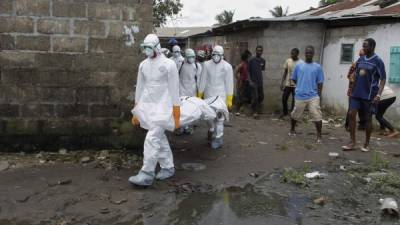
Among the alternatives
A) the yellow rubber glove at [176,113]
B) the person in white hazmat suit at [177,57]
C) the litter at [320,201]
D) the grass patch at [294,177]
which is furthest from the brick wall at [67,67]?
the litter at [320,201]

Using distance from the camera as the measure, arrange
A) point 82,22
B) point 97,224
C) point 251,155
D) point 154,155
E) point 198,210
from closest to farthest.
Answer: point 97,224, point 198,210, point 154,155, point 82,22, point 251,155

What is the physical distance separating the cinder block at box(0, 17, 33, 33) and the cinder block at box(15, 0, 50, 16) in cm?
8

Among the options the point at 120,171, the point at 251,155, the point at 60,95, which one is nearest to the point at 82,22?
the point at 60,95

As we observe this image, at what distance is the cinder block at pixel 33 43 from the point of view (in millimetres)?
6625

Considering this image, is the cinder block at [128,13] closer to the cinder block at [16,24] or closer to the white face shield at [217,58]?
the cinder block at [16,24]

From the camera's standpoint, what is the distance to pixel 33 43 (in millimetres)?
6664

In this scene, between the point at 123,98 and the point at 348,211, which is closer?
the point at 348,211

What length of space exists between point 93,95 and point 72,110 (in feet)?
1.14

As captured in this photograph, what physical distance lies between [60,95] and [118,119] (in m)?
0.85

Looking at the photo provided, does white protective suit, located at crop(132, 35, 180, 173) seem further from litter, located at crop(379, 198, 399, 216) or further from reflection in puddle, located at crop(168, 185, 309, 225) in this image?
litter, located at crop(379, 198, 399, 216)

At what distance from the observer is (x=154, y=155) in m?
5.59

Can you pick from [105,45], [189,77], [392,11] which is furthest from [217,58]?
[392,11]

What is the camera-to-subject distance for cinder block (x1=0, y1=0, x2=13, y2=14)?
650 cm

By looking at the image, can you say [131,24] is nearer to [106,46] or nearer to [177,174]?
[106,46]
